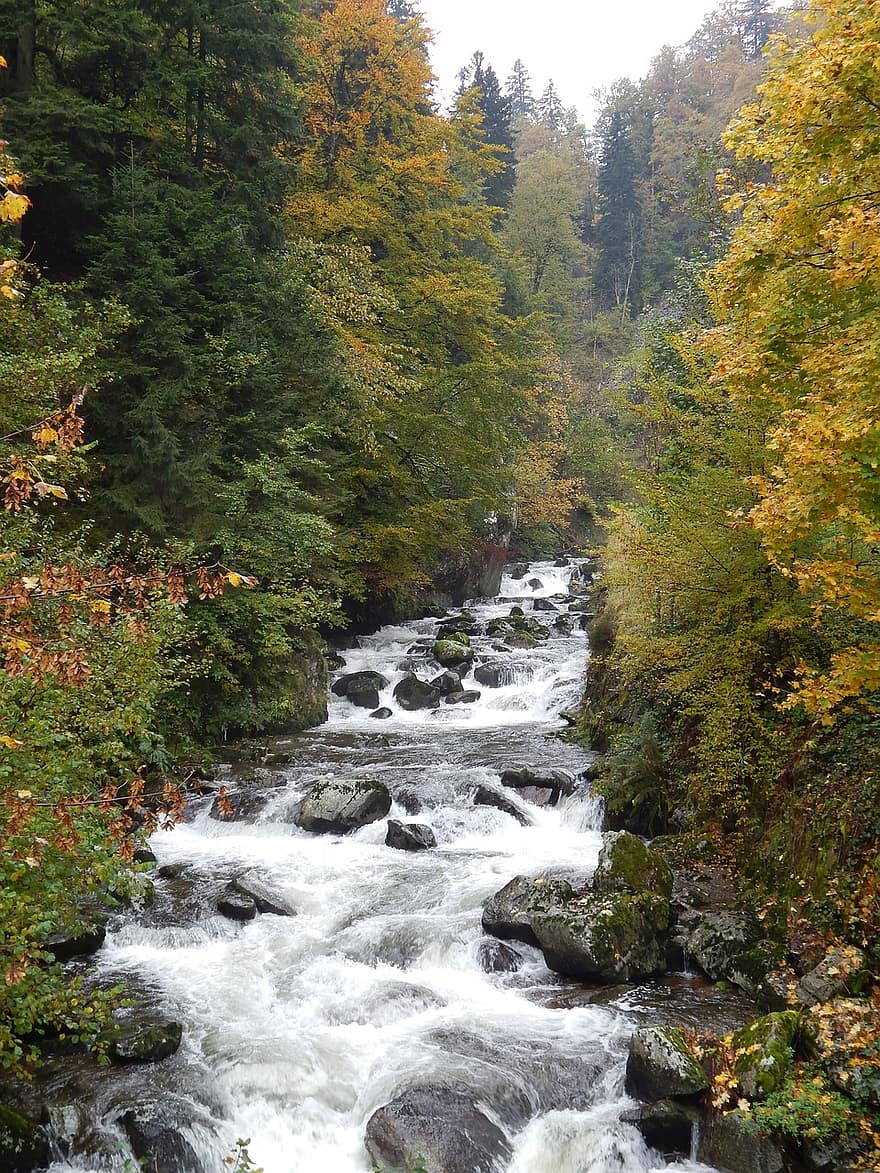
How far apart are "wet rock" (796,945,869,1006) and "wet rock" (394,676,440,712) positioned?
1226 centimetres

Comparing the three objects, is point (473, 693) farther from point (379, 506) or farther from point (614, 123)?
point (614, 123)

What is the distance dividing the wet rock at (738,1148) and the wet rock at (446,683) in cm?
1327

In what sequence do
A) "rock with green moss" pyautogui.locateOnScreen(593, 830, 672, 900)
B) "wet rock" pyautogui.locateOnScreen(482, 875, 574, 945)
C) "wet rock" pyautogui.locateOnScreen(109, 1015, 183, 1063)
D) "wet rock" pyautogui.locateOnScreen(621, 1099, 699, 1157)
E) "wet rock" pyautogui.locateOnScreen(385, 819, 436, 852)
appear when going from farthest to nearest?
"wet rock" pyautogui.locateOnScreen(385, 819, 436, 852)
"rock with green moss" pyautogui.locateOnScreen(593, 830, 672, 900)
"wet rock" pyautogui.locateOnScreen(482, 875, 574, 945)
"wet rock" pyautogui.locateOnScreen(109, 1015, 183, 1063)
"wet rock" pyautogui.locateOnScreen(621, 1099, 699, 1157)

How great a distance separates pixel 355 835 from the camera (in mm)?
11844

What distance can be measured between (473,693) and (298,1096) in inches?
498

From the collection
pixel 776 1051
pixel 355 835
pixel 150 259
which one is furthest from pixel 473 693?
pixel 776 1051

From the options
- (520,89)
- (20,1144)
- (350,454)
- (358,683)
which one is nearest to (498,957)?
(20,1144)

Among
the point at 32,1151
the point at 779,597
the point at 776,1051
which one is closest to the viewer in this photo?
the point at 32,1151

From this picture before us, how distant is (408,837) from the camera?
11523mm

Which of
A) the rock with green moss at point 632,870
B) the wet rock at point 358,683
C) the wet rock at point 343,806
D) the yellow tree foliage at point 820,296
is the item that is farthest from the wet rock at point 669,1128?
the wet rock at point 358,683

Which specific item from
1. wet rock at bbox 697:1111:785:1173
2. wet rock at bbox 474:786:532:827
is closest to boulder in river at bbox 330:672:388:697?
wet rock at bbox 474:786:532:827

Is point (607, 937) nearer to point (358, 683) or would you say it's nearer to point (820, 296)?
point (820, 296)

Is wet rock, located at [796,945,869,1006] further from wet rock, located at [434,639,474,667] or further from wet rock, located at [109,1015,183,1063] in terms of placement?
wet rock, located at [434,639,474,667]

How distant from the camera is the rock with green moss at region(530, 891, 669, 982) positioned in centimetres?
819
